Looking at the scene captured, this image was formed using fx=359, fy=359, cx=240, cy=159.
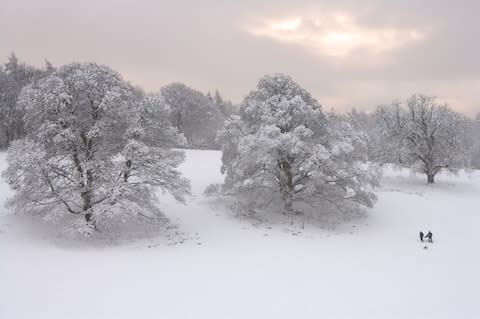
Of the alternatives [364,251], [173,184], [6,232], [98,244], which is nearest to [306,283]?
[364,251]

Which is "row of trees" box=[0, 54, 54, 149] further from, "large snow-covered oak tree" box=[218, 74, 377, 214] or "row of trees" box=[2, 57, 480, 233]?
"large snow-covered oak tree" box=[218, 74, 377, 214]

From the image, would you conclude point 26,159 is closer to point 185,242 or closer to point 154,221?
point 154,221

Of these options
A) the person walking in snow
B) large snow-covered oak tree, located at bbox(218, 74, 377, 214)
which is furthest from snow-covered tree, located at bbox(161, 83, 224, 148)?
the person walking in snow

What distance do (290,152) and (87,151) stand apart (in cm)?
1096

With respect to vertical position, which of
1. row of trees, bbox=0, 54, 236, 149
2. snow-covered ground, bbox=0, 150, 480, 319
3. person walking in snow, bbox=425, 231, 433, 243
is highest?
row of trees, bbox=0, 54, 236, 149

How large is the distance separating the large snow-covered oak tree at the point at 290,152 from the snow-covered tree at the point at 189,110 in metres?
39.9

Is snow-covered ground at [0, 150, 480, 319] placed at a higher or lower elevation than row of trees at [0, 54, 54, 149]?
lower

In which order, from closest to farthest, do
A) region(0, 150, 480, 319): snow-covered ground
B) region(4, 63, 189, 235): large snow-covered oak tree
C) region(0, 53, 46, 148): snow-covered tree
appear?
1. region(0, 150, 480, 319): snow-covered ground
2. region(4, 63, 189, 235): large snow-covered oak tree
3. region(0, 53, 46, 148): snow-covered tree

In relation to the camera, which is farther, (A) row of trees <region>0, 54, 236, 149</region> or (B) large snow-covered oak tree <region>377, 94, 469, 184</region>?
(A) row of trees <region>0, 54, 236, 149</region>

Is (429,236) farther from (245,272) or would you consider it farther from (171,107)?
(171,107)

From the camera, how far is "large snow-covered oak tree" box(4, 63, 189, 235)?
17.1 metres

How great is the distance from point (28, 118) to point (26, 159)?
2.91 meters

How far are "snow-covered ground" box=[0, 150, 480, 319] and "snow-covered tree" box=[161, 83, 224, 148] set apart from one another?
43.1m

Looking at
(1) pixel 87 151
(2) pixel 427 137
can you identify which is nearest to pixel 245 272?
(1) pixel 87 151
